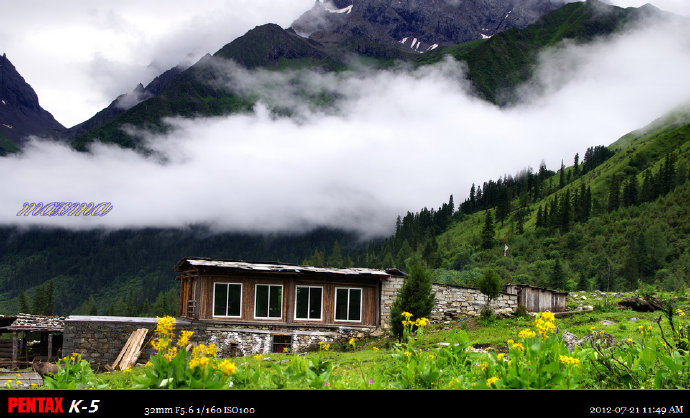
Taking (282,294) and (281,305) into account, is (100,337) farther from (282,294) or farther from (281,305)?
(282,294)

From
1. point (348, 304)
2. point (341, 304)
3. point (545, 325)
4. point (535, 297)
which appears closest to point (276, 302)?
point (341, 304)

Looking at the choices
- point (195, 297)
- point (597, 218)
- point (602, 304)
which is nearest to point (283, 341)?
point (195, 297)

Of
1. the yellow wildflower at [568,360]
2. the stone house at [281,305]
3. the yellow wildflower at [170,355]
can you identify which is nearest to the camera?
the yellow wildflower at [170,355]

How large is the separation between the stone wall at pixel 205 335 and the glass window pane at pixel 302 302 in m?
0.76

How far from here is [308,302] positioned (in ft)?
99.7

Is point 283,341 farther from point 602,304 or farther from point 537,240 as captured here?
point 537,240

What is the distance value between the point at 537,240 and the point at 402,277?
83116 millimetres

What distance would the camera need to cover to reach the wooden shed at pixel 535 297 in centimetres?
3203

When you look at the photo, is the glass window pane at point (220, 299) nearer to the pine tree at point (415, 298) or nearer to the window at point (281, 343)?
the window at point (281, 343)

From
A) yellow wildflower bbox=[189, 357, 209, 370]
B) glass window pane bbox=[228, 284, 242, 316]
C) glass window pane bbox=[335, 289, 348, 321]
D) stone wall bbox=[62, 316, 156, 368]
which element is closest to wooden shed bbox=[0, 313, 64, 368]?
stone wall bbox=[62, 316, 156, 368]

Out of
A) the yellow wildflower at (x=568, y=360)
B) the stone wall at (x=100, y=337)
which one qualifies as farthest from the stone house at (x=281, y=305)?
the yellow wildflower at (x=568, y=360)
